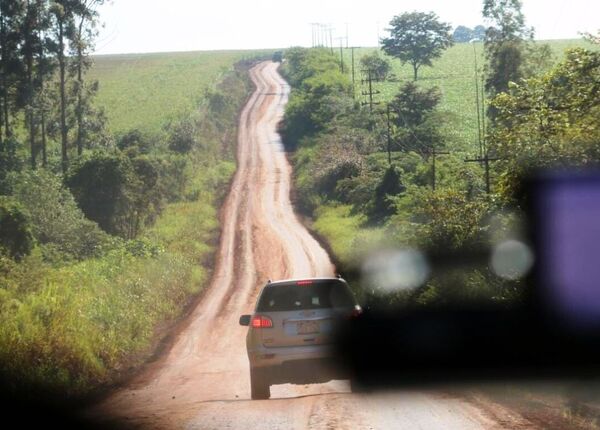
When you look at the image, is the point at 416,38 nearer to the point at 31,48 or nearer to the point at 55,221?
the point at 31,48

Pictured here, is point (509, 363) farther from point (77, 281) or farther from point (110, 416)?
point (77, 281)

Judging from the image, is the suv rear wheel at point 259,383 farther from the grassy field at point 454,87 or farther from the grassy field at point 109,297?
the grassy field at point 454,87

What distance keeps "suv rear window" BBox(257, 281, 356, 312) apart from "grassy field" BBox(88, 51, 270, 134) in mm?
70485

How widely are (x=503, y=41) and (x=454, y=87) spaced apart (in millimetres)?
36152

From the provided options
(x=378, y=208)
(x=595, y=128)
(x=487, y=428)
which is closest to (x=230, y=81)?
(x=378, y=208)

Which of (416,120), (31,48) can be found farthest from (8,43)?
(416,120)

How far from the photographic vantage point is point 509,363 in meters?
15.8

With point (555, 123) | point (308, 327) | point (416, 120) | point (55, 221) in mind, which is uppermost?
point (416, 120)

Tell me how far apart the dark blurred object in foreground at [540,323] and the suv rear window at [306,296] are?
49 cm

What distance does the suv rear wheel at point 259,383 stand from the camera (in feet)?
47.1

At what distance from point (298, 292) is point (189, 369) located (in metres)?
6.90

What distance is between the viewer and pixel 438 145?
207ft

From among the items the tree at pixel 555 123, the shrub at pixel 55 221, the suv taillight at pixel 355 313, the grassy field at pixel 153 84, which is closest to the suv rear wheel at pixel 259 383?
the suv taillight at pixel 355 313

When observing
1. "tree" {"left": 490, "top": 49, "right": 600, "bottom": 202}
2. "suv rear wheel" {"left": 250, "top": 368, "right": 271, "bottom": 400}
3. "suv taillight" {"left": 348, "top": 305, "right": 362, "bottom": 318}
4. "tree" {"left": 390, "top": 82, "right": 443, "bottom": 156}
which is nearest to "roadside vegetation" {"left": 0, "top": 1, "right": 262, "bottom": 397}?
"suv rear wheel" {"left": 250, "top": 368, "right": 271, "bottom": 400}
